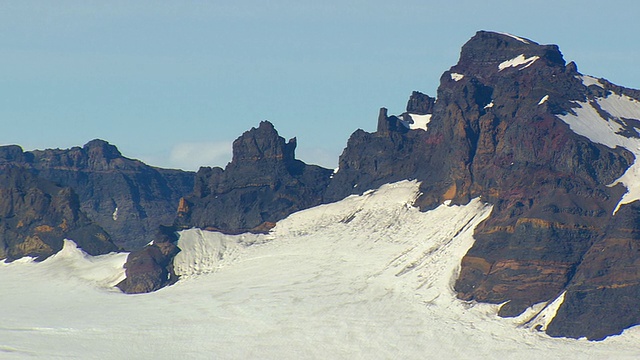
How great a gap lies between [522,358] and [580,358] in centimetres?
640

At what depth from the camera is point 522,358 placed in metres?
200

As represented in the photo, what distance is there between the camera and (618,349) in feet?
652

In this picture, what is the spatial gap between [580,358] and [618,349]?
15.2 feet

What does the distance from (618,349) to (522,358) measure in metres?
10.5

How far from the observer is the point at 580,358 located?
197500mm
